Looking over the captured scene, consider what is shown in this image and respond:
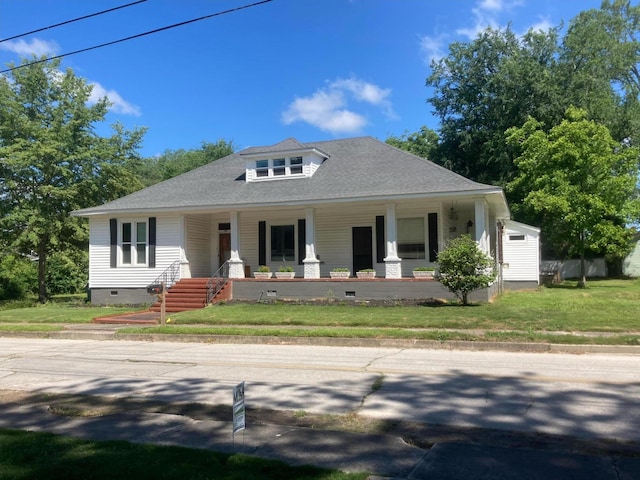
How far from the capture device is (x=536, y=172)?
101 ft

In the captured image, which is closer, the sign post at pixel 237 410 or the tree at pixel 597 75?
the sign post at pixel 237 410

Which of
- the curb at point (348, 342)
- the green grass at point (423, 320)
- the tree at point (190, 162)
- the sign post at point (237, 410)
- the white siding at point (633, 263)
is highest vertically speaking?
the tree at point (190, 162)

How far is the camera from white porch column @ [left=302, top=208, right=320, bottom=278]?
861 inches

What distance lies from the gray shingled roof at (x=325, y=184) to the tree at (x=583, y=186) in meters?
9.52

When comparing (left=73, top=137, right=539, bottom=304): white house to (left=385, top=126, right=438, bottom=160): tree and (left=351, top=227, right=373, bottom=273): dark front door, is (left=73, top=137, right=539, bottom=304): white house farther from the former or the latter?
(left=385, top=126, right=438, bottom=160): tree

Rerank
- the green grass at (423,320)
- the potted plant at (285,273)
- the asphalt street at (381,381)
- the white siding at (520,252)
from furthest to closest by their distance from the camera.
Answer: the white siding at (520,252), the potted plant at (285,273), the green grass at (423,320), the asphalt street at (381,381)

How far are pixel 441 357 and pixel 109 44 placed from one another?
10485 mm

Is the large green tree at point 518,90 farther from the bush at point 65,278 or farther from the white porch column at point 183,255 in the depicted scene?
the bush at point 65,278

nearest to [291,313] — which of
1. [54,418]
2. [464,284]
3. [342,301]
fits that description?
[342,301]

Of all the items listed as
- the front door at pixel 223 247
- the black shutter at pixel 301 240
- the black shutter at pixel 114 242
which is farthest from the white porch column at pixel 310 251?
the black shutter at pixel 114 242

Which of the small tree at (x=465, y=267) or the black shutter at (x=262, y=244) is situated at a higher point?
the black shutter at (x=262, y=244)

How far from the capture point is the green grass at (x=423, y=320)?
13.0 m

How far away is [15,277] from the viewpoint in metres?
32.7

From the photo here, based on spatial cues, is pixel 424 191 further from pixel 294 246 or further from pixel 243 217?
pixel 243 217
